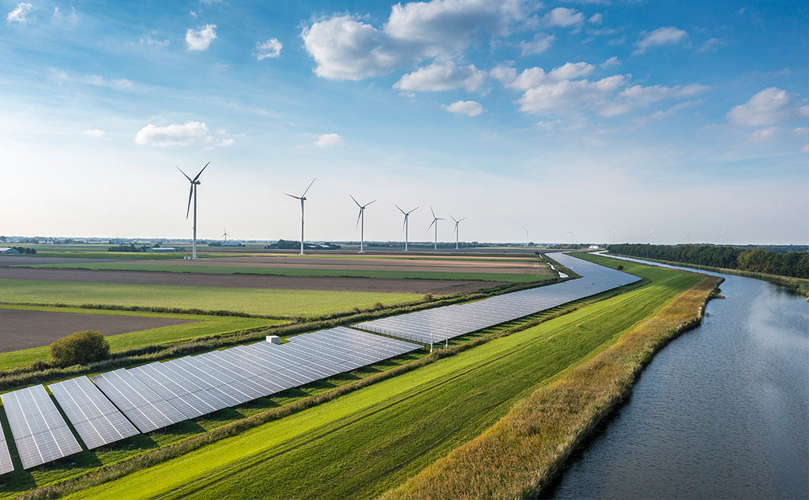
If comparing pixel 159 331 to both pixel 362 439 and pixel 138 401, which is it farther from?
pixel 362 439

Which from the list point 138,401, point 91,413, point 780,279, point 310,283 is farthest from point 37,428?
point 780,279

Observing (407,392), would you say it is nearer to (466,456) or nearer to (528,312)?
(466,456)

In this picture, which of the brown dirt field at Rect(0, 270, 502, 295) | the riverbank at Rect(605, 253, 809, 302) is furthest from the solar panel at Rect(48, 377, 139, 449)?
the riverbank at Rect(605, 253, 809, 302)

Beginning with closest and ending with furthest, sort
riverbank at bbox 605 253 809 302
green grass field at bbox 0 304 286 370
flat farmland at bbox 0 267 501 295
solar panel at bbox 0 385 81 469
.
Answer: solar panel at bbox 0 385 81 469, green grass field at bbox 0 304 286 370, flat farmland at bbox 0 267 501 295, riverbank at bbox 605 253 809 302

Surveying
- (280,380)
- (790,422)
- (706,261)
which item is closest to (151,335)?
(280,380)

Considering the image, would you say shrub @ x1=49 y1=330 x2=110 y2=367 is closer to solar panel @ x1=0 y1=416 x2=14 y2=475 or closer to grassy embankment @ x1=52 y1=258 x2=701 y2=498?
solar panel @ x1=0 y1=416 x2=14 y2=475

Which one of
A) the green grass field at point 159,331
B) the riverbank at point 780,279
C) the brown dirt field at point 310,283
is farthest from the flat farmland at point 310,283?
the riverbank at point 780,279

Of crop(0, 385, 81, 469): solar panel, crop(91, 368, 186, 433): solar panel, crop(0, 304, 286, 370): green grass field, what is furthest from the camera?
crop(0, 304, 286, 370): green grass field
